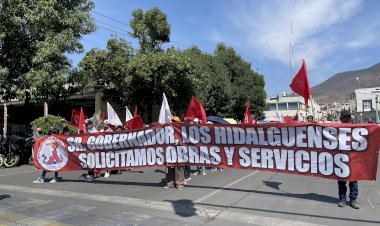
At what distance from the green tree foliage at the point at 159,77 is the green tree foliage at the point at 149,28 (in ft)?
5.83

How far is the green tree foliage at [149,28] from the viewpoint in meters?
23.6

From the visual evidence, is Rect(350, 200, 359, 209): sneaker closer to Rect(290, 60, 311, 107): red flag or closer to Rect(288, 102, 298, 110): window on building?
Rect(290, 60, 311, 107): red flag

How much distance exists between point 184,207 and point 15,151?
11375mm

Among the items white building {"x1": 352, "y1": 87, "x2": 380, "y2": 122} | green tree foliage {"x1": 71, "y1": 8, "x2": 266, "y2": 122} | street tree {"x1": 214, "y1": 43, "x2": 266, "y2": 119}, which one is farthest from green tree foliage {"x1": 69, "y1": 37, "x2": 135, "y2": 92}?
white building {"x1": 352, "y1": 87, "x2": 380, "y2": 122}

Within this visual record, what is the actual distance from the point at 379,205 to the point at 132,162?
564cm

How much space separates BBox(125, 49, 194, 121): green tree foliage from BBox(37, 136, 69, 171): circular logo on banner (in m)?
10.2

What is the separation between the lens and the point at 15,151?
16.7 metres

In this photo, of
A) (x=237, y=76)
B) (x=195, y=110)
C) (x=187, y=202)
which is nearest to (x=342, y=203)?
(x=187, y=202)

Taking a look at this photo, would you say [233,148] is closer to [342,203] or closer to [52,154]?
[342,203]

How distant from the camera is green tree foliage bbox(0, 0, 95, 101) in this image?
50.3 feet

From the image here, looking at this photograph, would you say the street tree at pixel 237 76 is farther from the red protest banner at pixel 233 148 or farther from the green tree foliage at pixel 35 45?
the red protest banner at pixel 233 148

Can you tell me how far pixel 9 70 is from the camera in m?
15.8

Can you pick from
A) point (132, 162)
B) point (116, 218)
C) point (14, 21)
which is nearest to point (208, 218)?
point (116, 218)

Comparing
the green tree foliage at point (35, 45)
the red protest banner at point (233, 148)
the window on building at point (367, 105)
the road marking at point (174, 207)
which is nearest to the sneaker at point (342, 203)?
the red protest banner at point (233, 148)
